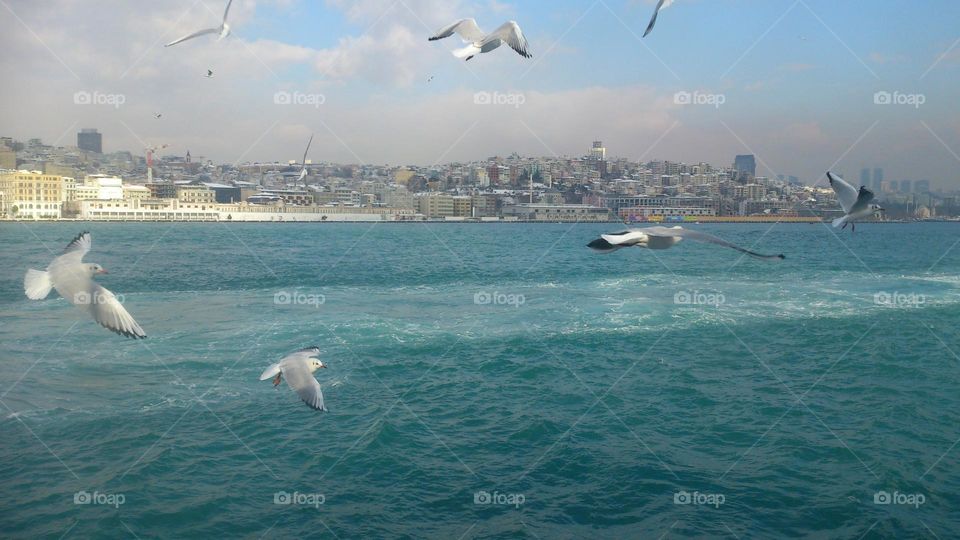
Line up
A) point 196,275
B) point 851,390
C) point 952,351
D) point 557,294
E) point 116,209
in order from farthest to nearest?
point 116,209 → point 196,275 → point 557,294 → point 952,351 → point 851,390

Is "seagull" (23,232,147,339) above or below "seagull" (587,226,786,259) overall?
below

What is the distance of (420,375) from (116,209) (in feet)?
289

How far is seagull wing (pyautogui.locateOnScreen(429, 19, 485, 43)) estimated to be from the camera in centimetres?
681

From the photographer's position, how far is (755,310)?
19312 mm

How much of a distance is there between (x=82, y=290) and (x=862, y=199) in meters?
5.61

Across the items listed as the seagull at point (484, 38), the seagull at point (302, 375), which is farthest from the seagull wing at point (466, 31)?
the seagull at point (302, 375)

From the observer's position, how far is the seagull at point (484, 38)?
21.1ft

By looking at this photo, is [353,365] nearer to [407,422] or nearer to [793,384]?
[407,422]

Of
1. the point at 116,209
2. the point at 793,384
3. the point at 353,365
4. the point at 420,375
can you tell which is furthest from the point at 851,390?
the point at 116,209

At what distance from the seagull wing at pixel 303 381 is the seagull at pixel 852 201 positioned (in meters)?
3.99

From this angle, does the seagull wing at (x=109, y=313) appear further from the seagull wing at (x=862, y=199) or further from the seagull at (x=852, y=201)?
the seagull wing at (x=862, y=199)

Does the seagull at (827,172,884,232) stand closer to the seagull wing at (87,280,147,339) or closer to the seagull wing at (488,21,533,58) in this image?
the seagull wing at (488,21,533,58)

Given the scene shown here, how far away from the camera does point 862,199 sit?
17.8 ft

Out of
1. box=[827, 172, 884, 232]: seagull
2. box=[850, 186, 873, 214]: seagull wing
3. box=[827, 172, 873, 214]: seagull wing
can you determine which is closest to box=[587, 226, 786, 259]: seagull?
box=[827, 172, 884, 232]: seagull
